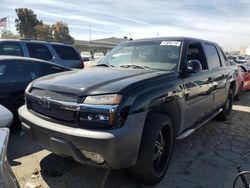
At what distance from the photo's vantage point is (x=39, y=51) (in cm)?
845

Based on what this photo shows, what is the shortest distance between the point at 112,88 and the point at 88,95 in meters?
0.26

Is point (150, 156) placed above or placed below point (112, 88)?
below

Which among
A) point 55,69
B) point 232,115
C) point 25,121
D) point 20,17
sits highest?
point 20,17

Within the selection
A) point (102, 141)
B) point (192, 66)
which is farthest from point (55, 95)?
point (192, 66)

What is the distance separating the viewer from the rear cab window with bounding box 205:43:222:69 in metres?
5.36

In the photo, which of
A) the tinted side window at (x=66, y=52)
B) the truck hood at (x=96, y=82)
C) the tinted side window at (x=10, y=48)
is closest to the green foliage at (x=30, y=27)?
the tinted side window at (x=66, y=52)

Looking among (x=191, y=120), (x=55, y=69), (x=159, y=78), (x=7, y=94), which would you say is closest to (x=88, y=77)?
(x=159, y=78)

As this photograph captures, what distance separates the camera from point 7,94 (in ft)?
16.4

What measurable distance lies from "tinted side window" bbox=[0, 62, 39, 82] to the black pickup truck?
5.68 feet

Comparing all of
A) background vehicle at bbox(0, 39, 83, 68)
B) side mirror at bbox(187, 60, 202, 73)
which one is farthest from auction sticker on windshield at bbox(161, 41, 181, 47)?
background vehicle at bbox(0, 39, 83, 68)

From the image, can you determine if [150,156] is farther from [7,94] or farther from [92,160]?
[7,94]

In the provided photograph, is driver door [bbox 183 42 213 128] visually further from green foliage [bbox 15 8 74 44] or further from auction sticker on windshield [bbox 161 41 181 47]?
green foliage [bbox 15 8 74 44]

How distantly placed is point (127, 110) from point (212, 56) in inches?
129

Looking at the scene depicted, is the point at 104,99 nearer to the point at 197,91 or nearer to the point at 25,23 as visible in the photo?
the point at 197,91
